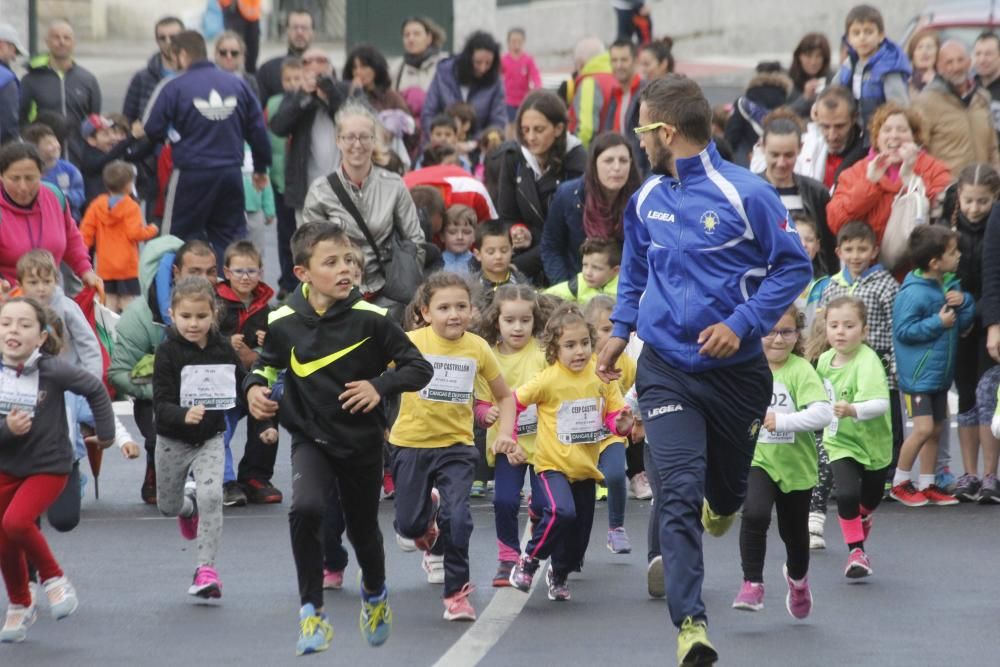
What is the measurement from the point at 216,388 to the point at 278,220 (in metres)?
7.09

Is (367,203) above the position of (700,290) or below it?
above

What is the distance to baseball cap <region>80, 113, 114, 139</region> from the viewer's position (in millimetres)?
17562

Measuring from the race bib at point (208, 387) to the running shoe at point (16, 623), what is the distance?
150cm

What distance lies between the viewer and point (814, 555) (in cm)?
1052

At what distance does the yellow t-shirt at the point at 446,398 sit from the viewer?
31.1ft

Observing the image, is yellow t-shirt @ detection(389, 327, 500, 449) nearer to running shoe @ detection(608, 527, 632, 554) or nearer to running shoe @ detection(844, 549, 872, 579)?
running shoe @ detection(608, 527, 632, 554)

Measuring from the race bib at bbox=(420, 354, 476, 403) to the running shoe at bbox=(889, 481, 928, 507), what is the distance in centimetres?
342

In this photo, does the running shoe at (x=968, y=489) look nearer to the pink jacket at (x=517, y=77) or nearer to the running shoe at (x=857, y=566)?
the running shoe at (x=857, y=566)

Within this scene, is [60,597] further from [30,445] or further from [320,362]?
[320,362]

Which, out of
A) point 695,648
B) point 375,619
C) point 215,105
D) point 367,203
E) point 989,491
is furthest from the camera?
point 215,105

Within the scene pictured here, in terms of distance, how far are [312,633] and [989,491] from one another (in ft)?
17.3

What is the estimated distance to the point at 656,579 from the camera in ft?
30.9

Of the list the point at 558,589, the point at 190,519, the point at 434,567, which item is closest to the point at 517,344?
the point at 434,567

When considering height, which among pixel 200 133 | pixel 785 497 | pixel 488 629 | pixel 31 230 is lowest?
pixel 488 629
